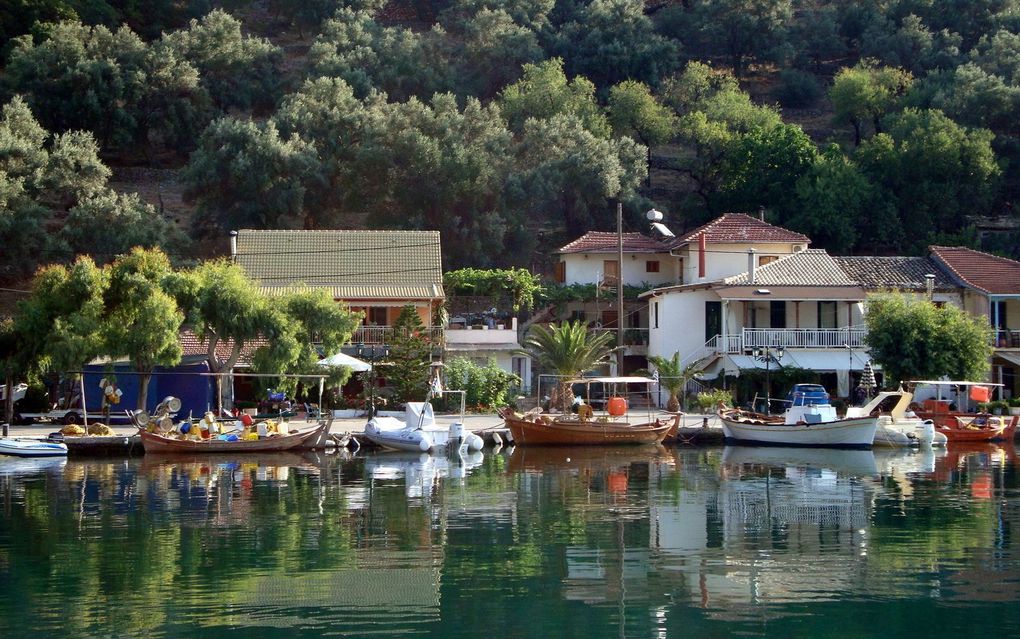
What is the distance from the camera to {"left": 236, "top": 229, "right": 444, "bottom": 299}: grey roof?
53250 millimetres

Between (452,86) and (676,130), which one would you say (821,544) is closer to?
(676,130)

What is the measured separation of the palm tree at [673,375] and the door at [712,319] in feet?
9.02

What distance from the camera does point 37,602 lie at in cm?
1848

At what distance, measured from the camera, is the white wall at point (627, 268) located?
197 ft

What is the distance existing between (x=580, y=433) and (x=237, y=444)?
10976 mm

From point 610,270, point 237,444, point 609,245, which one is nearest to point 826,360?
point 610,270

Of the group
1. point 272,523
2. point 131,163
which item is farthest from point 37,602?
point 131,163

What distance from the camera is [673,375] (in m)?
49.0

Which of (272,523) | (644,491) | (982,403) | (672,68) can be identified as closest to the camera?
(272,523)

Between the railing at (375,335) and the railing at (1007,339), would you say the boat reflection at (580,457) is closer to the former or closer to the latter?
the railing at (375,335)

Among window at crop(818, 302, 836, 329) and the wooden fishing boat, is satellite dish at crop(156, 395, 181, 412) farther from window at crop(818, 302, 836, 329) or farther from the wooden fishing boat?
window at crop(818, 302, 836, 329)

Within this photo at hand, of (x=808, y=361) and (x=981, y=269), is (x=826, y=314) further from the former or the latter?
(x=981, y=269)

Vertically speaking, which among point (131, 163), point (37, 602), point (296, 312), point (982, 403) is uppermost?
point (131, 163)

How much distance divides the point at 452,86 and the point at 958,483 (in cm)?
5790
